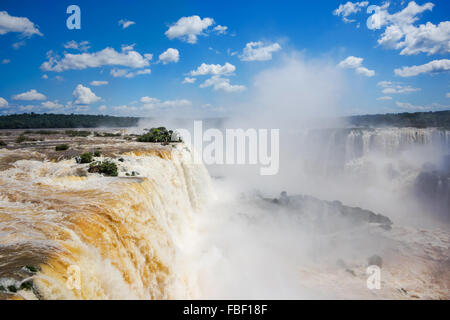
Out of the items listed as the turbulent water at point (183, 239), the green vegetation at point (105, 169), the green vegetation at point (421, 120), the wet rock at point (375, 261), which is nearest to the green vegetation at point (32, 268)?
the turbulent water at point (183, 239)

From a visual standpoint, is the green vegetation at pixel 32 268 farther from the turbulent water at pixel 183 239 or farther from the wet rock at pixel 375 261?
the wet rock at pixel 375 261

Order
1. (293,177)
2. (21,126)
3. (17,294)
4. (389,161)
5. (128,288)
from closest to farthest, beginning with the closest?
(17,294) < (128,288) < (389,161) < (293,177) < (21,126)

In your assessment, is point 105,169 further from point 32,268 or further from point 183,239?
point 32,268

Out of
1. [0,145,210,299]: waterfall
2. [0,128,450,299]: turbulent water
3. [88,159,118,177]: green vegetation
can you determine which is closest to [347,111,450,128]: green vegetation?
[0,128,450,299]: turbulent water

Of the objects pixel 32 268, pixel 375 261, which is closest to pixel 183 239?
pixel 32 268
